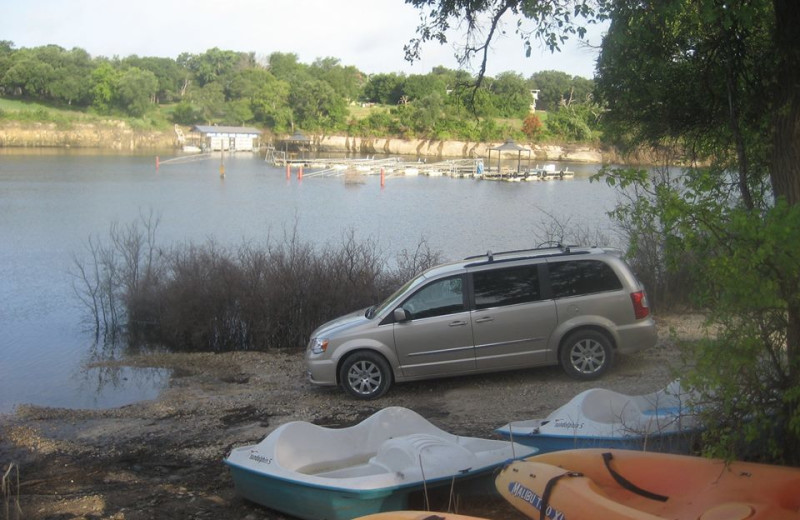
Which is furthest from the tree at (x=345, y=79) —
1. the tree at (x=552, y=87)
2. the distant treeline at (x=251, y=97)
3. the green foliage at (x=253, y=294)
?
the green foliage at (x=253, y=294)

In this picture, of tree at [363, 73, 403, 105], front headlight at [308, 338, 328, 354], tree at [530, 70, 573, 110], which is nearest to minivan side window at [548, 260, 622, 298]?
front headlight at [308, 338, 328, 354]

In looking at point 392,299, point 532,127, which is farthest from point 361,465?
point 532,127

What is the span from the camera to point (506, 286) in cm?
1132

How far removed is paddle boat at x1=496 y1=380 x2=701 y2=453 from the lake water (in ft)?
31.0

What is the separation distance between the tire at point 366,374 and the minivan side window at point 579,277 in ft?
8.77

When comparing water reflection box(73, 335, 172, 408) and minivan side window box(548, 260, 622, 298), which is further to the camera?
water reflection box(73, 335, 172, 408)

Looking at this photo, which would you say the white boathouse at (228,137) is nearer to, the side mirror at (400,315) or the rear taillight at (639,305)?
the side mirror at (400,315)

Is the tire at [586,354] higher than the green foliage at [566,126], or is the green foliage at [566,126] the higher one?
the green foliage at [566,126]

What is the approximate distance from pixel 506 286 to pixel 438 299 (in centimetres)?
99

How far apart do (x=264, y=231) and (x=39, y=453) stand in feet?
67.5

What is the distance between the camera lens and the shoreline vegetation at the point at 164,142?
79.2 meters

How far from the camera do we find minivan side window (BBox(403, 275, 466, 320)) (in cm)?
1131

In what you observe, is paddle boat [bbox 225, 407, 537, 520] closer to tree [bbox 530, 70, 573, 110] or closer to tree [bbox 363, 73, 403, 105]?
tree [bbox 530, 70, 573, 110]

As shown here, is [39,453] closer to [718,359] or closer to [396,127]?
[718,359]
